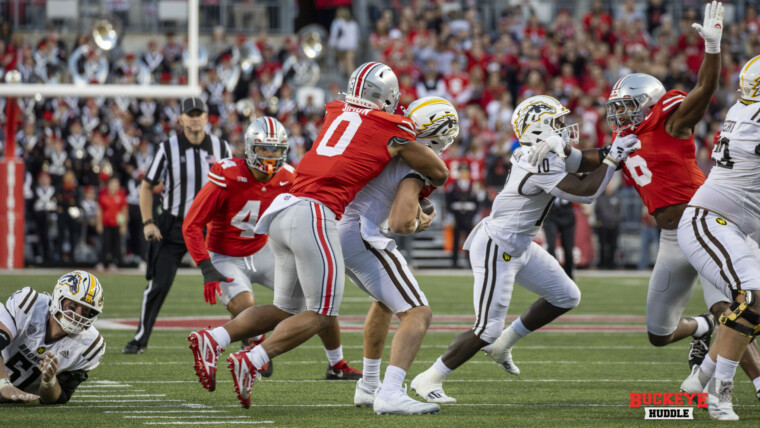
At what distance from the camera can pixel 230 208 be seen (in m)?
7.22

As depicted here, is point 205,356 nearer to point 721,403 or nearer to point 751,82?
point 721,403

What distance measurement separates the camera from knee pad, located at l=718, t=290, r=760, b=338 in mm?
5324

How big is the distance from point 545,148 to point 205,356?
6.54ft

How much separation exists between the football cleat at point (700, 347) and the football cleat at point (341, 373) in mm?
2031

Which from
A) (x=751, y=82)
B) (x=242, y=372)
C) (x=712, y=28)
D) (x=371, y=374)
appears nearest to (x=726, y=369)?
(x=751, y=82)

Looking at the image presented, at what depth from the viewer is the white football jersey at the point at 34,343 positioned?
5.57 metres

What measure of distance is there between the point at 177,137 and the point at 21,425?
12.6 feet

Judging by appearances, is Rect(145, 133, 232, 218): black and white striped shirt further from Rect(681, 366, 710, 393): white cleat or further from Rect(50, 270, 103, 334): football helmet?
Rect(681, 366, 710, 393): white cleat

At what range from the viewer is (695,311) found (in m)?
11.5

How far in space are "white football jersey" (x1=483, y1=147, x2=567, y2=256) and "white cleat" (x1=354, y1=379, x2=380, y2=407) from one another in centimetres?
113

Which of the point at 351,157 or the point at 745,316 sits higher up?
the point at 351,157

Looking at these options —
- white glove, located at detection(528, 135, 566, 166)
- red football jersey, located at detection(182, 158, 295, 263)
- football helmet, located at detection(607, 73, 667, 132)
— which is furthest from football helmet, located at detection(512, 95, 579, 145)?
red football jersey, located at detection(182, 158, 295, 263)

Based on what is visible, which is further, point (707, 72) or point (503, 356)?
point (503, 356)

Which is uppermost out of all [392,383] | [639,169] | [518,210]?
[639,169]
